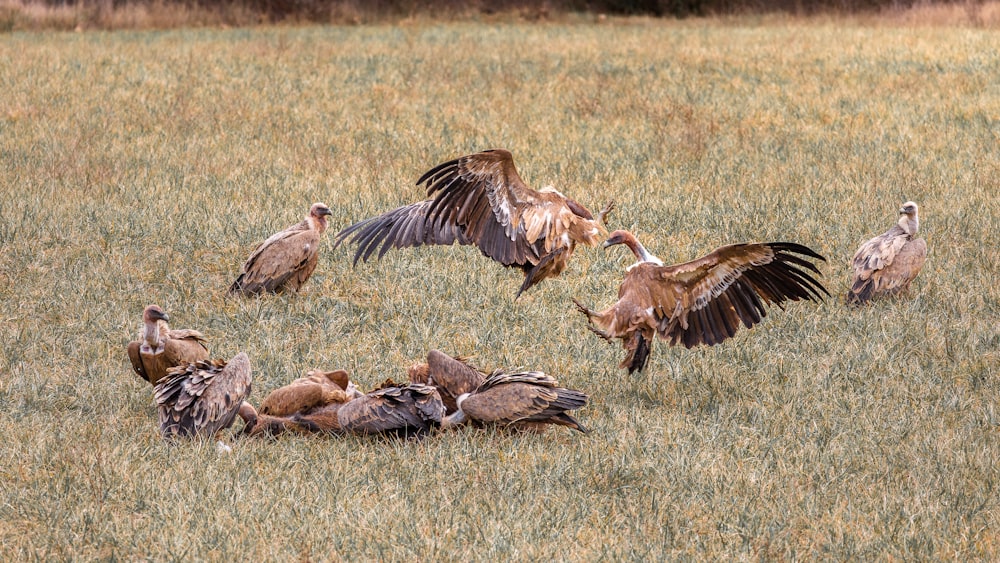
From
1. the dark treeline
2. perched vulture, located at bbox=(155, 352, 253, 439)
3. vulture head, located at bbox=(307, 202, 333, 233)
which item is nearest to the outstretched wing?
perched vulture, located at bbox=(155, 352, 253, 439)

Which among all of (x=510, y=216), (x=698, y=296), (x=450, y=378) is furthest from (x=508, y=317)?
(x=450, y=378)

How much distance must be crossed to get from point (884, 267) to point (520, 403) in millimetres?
3894

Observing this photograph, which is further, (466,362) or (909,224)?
(909,224)

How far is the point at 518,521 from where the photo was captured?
4.95 m

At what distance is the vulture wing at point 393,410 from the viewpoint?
5.78 m

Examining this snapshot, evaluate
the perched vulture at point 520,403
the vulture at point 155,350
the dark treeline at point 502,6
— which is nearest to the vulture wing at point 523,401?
the perched vulture at point 520,403

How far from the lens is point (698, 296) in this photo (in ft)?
22.0

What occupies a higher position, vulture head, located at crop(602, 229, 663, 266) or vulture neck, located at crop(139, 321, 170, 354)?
vulture head, located at crop(602, 229, 663, 266)

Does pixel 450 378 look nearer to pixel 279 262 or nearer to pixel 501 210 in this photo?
pixel 501 210

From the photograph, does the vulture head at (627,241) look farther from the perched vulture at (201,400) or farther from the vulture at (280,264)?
the vulture at (280,264)

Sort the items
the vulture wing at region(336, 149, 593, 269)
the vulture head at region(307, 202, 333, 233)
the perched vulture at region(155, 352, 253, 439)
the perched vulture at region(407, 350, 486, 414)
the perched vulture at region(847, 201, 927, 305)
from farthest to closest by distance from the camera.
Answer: the vulture head at region(307, 202, 333, 233) < the perched vulture at region(847, 201, 927, 305) < the vulture wing at region(336, 149, 593, 269) < the perched vulture at region(407, 350, 486, 414) < the perched vulture at region(155, 352, 253, 439)

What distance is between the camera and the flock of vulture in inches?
230

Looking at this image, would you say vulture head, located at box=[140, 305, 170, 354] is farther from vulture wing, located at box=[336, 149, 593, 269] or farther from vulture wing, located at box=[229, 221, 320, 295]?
vulture wing, located at box=[229, 221, 320, 295]

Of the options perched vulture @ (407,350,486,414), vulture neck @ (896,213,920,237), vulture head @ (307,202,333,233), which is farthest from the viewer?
vulture neck @ (896,213,920,237)
